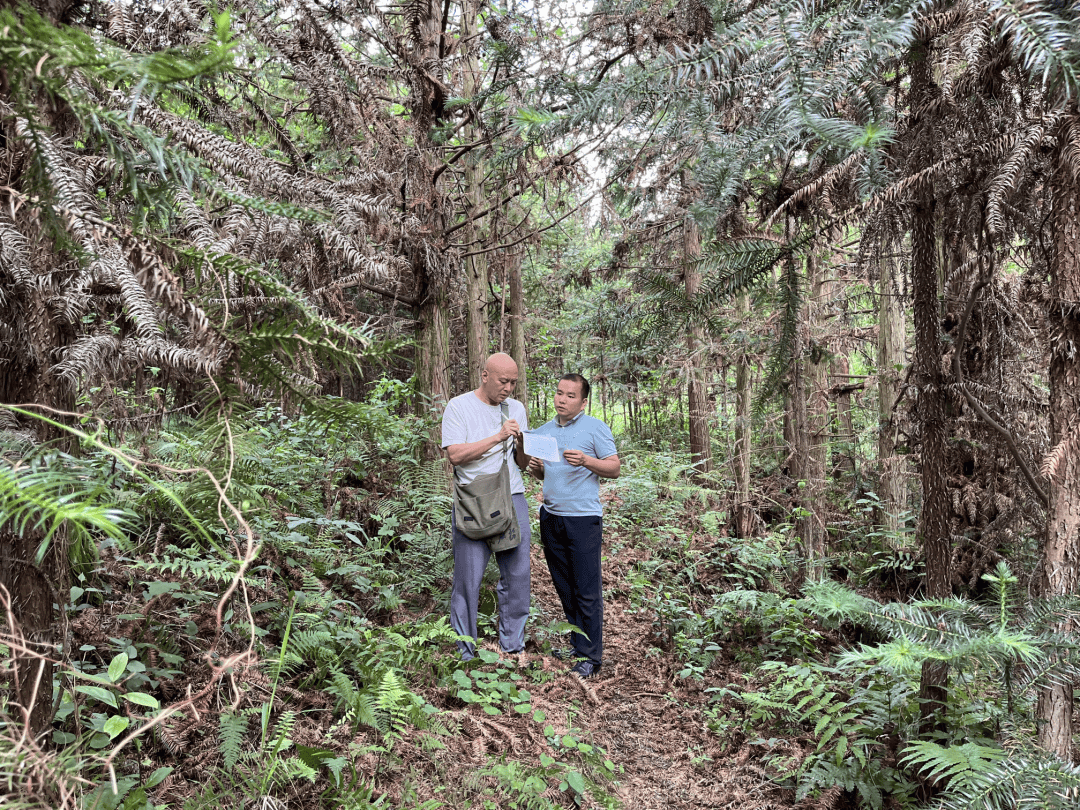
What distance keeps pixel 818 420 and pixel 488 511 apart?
31.9 feet

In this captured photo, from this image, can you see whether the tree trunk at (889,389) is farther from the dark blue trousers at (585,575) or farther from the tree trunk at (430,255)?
the tree trunk at (430,255)

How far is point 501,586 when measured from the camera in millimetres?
5195

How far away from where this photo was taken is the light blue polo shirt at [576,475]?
5.50 meters

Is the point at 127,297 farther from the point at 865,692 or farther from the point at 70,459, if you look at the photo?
the point at 865,692

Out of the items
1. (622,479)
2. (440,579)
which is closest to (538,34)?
(440,579)

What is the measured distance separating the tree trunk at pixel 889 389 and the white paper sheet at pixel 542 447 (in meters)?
4.26

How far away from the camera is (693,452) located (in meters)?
12.4

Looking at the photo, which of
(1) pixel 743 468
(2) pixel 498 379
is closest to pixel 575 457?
(2) pixel 498 379

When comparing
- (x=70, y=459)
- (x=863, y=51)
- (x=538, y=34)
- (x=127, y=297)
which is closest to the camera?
(x=70, y=459)

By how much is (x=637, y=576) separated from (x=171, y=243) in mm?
7369

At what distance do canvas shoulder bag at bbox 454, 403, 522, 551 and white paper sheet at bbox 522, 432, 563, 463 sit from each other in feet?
1.03

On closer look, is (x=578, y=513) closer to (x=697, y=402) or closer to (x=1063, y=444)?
(x=1063, y=444)

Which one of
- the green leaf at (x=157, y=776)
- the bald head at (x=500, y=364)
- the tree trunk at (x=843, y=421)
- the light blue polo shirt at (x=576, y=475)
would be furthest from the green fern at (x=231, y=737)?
the tree trunk at (x=843, y=421)

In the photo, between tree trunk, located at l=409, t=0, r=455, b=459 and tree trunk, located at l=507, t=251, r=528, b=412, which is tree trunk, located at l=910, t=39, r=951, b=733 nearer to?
tree trunk, located at l=409, t=0, r=455, b=459
